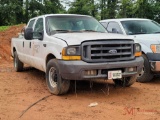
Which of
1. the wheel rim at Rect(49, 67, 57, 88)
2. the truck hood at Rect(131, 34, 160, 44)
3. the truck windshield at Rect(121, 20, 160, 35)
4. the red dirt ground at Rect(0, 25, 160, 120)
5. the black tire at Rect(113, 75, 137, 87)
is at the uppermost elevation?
the truck windshield at Rect(121, 20, 160, 35)

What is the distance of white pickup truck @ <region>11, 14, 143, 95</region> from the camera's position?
5539 mm

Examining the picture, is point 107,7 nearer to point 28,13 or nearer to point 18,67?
point 28,13

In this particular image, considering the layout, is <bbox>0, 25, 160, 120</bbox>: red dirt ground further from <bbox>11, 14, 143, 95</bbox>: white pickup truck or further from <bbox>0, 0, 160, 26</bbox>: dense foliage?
<bbox>0, 0, 160, 26</bbox>: dense foliage

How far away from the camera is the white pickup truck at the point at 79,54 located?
5539mm

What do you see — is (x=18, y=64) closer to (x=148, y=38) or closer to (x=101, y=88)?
(x=101, y=88)

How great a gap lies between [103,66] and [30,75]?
12.9 ft

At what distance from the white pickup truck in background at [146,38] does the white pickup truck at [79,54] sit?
87 cm

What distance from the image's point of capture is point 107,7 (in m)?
36.6

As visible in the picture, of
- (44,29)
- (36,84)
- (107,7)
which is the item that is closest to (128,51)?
(44,29)

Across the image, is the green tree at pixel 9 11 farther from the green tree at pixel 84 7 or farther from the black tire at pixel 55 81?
the black tire at pixel 55 81

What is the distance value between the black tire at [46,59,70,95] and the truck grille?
2.26ft

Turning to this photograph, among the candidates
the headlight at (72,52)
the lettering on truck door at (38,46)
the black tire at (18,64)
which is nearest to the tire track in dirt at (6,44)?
the black tire at (18,64)

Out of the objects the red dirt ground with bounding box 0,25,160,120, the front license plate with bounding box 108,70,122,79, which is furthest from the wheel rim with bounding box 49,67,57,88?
the front license plate with bounding box 108,70,122,79

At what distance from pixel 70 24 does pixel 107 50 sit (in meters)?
1.63
